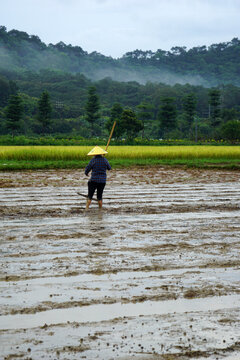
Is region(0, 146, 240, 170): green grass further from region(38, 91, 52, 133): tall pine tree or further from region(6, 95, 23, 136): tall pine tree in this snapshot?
region(38, 91, 52, 133): tall pine tree

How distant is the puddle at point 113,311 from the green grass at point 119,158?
1616 centimetres

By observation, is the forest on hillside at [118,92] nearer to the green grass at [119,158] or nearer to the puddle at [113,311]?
the green grass at [119,158]

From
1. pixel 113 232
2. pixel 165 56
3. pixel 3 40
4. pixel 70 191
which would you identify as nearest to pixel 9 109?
pixel 70 191

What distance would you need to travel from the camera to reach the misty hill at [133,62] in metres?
150

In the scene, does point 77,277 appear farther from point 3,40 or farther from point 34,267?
point 3,40

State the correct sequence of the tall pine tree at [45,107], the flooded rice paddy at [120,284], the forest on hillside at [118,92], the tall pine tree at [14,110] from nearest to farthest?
the flooded rice paddy at [120,284] → the tall pine tree at [14,110] → the tall pine tree at [45,107] → the forest on hillside at [118,92]

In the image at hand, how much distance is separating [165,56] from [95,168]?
170721 millimetres

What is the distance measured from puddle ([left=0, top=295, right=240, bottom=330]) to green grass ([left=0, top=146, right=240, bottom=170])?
16.2 meters

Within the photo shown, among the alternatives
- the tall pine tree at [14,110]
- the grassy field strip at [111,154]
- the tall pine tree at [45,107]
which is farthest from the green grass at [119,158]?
the tall pine tree at [45,107]

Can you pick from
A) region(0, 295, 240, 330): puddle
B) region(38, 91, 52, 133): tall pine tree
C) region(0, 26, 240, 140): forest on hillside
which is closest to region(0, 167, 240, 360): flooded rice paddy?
region(0, 295, 240, 330): puddle

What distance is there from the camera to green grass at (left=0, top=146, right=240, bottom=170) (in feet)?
68.4

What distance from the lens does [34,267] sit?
4.46 metres

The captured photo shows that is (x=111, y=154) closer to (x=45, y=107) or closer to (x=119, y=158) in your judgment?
(x=119, y=158)

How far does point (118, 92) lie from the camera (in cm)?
11356
